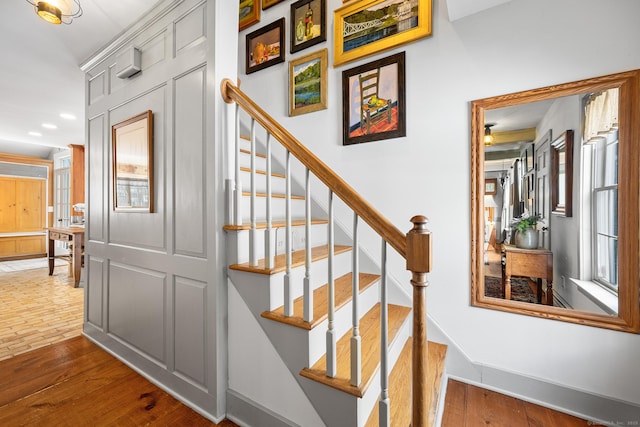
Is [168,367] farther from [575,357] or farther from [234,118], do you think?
[575,357]

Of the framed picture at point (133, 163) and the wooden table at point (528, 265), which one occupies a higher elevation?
the framed picture at point (133, 163)

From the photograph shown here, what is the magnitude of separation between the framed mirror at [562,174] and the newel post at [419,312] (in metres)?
1.33

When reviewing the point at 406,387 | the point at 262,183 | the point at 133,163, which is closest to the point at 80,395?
the point at 133,163

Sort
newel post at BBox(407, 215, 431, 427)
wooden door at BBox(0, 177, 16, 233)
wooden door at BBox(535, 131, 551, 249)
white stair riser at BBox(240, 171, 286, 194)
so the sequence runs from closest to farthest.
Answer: newel post at BBox(407, 215, 431, 427), wooden door at BBox(535, 131, 551, 249), white stair riser at BBox(240, 171, 286, 194), wooden door at BBox(0, 177, 16, 233)

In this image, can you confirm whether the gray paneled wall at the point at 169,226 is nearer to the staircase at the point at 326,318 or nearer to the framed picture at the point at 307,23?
the staircase at the point at 326,318

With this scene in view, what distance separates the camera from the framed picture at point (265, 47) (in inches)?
105

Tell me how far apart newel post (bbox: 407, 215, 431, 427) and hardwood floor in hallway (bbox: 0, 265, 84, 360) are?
321 centimetres

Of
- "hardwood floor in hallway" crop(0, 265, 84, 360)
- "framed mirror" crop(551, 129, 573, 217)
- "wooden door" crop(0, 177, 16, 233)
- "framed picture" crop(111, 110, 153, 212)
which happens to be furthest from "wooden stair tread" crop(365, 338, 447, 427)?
"wooden door" crop(0, 177, 16, 233)

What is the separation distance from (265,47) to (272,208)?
1.83 meters

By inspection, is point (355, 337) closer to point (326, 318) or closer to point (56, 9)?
point (326, 318)

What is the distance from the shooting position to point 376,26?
2.15m

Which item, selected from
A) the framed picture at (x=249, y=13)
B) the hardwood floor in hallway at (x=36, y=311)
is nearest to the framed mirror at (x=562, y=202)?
the framed picture at (x=249, y=13)

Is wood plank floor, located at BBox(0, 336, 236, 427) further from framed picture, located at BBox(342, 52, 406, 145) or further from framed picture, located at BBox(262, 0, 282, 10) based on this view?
framed picture, located at BBox(262, 0, 282, 10)

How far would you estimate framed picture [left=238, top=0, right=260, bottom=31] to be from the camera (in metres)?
2.82
